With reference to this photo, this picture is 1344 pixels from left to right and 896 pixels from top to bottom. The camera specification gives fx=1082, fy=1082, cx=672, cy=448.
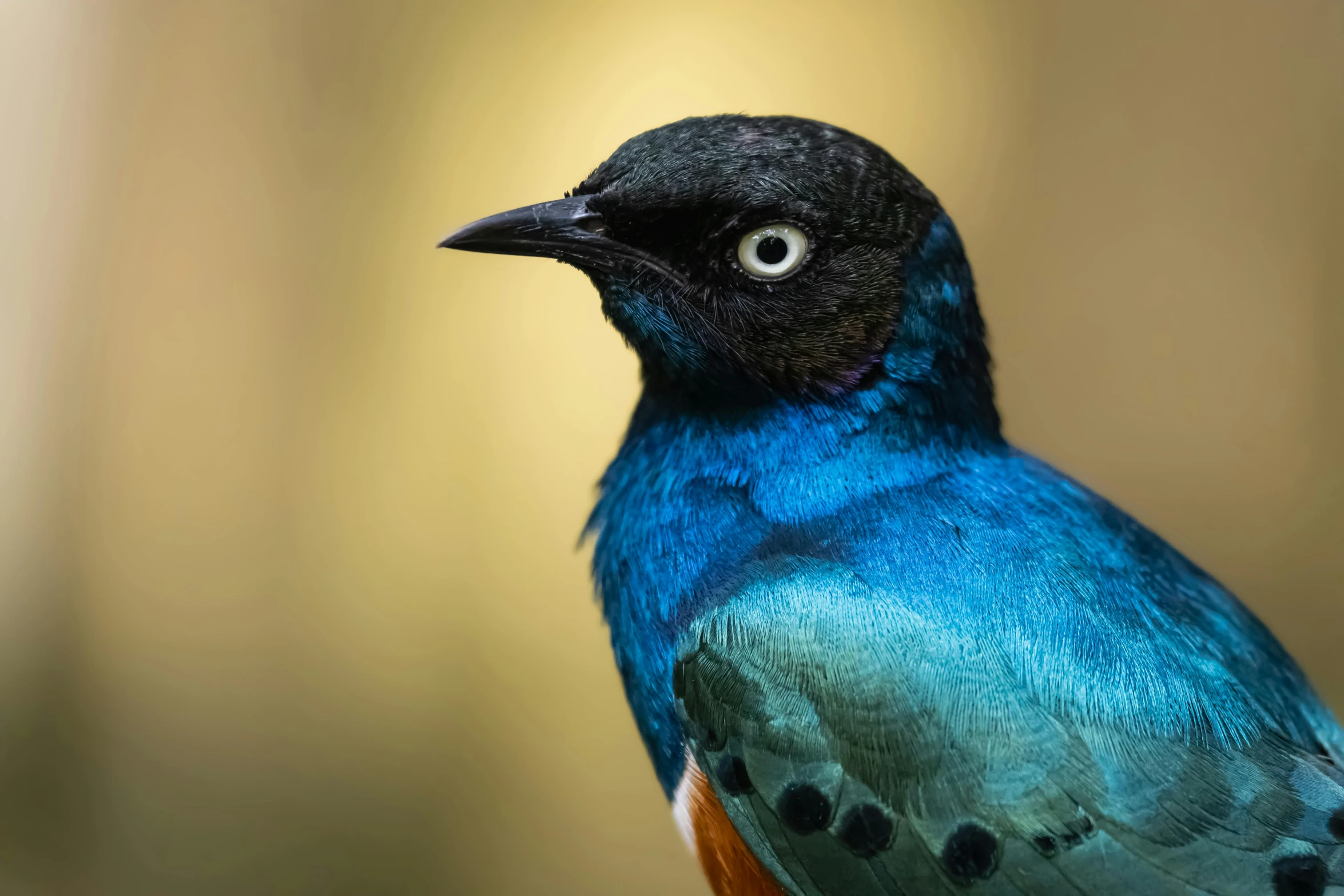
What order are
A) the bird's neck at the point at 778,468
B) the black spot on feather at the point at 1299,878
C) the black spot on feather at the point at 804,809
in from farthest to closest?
the bird's neck at the point at 778,468
the black spot on feather at the point at 804,809
the black spot on feather at the point at 1299,878

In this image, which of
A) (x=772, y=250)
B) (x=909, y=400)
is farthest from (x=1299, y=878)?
(x=772, y=250)

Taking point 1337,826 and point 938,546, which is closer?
point 1337,826

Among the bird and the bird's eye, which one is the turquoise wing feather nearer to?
the bird

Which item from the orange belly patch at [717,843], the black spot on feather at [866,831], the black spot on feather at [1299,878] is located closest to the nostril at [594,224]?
the orange belly patch at [717,843]

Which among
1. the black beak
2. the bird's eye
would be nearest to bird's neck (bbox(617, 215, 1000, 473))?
the bird's eye

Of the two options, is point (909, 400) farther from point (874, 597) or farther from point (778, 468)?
point (874, 597)

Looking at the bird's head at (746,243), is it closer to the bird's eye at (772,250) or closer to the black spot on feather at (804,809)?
the bird's eye at (772,250)

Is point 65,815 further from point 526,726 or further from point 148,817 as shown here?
point 526,726

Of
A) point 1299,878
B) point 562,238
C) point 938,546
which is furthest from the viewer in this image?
point 562,238
